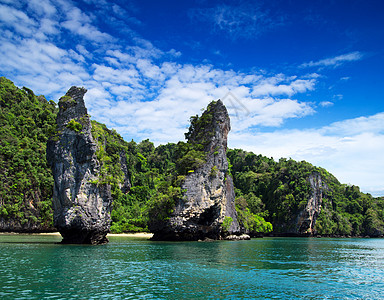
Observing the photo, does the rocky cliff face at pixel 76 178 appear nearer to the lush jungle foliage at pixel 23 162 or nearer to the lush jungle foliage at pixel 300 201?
the lush jungle foliage at pixel 23 162

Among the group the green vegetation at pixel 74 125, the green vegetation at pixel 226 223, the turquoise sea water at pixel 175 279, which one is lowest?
the turquoise sea water at pixel 175 279

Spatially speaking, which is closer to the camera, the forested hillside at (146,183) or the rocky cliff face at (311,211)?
the forested hillside at (146,183)

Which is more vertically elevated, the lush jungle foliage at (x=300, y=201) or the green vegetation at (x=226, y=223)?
the lush jungle foliage at (x=300, y=201)

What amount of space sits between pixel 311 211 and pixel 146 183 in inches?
2150

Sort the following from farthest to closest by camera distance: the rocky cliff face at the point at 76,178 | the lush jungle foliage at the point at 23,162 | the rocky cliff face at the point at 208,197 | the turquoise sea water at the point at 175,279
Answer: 1. the lush jungle foliage at the point at 23,162
2. the rocky cliff face at the point at 208,197
3. the rocky cliff face at the point at 76,178
4. the turquoise sea water at the point at 175,279

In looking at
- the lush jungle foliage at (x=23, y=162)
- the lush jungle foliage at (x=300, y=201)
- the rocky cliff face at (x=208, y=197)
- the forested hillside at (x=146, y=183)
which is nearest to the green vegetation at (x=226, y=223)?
the rocky cliff face at (x=208, y=197)

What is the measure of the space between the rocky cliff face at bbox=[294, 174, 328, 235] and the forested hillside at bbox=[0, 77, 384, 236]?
162cm

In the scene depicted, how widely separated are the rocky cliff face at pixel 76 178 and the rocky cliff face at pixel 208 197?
44.5 feet

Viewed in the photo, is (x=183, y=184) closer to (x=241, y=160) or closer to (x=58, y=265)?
(x=58, y=265)

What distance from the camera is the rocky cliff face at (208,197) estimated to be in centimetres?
4928

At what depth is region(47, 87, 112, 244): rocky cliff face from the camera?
3569cm

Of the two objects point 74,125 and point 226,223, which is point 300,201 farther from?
point 74,125

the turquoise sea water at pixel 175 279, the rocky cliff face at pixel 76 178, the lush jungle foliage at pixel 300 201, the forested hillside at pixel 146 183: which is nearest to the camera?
the turquoise sea water at pixel 175 279

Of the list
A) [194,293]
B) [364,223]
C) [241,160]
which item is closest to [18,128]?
[194,293]
